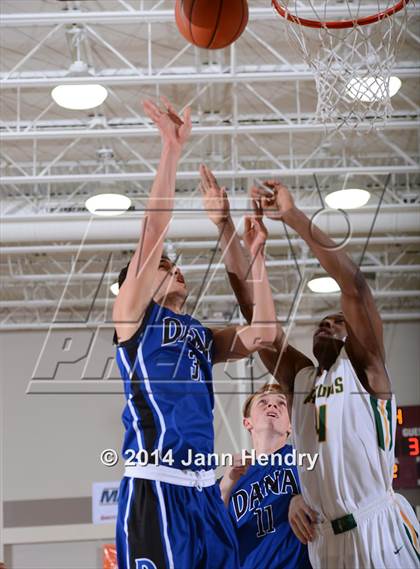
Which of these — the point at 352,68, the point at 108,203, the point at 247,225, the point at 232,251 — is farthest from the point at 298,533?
the point at 108,203

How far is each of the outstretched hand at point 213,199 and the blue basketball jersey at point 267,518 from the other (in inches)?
59.2

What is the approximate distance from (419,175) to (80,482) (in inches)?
281

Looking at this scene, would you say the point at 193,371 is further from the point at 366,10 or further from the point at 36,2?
the point at 36,2

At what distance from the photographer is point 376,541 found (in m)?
5.54

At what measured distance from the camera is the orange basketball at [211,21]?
17.3ft

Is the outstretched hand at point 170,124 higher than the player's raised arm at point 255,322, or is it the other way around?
the outstretched hand at point 170,124

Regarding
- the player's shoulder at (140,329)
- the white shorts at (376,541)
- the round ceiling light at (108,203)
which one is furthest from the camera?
the round ceiling light at (108,203)

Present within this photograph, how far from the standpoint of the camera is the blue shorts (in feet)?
16.5

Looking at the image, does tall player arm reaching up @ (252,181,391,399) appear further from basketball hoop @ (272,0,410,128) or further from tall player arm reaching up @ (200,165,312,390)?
basketball hoop @ (272,0,410,128)

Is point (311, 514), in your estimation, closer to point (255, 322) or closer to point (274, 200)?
point (255, 322)

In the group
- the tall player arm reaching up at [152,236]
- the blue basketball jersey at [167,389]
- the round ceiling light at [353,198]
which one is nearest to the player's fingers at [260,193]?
the tall player arm reaching up at [152,236]

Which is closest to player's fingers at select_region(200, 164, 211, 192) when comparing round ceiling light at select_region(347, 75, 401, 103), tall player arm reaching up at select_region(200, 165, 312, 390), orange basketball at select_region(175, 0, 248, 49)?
tall player arm reaching up at select_region(200, 165, 312, 390)

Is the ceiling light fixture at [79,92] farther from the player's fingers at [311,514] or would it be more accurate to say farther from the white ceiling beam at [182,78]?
the player's fingers at [311,514]

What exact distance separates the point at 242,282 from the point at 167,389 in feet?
3.06
